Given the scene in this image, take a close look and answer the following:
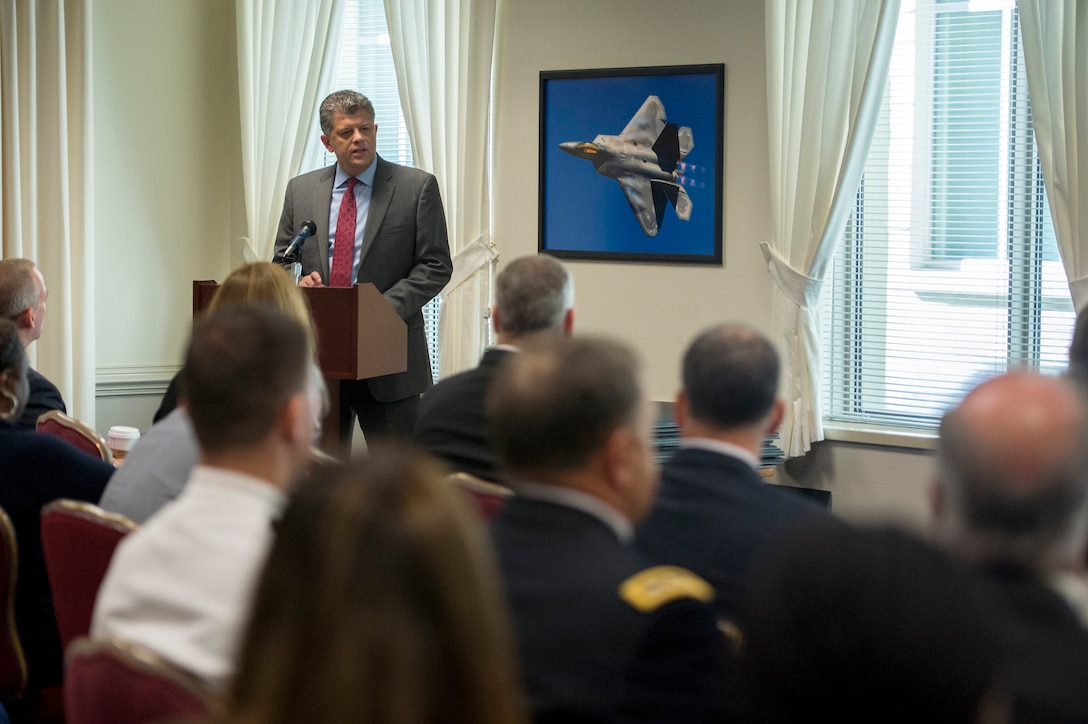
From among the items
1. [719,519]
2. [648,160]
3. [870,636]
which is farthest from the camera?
[648,160]

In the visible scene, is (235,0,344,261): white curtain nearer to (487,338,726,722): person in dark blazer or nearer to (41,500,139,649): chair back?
(41,500,139,649): chair back

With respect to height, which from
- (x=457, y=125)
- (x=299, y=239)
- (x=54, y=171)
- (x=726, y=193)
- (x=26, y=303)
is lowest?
(x=26, y=303)

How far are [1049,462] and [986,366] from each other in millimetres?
4212

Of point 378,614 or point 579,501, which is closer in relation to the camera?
point 378,614

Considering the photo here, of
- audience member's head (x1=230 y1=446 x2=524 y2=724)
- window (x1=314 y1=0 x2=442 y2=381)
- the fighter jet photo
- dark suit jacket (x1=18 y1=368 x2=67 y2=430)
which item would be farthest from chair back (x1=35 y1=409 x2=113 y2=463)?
window (x1=314 y1=0 x2=442 y2=381)

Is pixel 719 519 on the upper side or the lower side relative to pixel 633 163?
lower

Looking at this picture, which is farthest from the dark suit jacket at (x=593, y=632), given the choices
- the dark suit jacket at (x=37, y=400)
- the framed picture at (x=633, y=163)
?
the framed picture at (x=633, y=163)

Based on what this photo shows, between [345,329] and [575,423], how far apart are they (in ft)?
8.69

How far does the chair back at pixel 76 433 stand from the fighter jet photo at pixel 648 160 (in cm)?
326

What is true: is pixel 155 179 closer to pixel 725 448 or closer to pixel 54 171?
pixel 54 171

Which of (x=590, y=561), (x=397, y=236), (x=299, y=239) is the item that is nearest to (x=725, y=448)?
(x=590, y=561)

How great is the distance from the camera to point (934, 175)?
209 inches

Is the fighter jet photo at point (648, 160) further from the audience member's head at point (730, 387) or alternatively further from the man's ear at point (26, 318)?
the audience member's head at point (730, 387)

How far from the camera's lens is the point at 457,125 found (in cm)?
610
